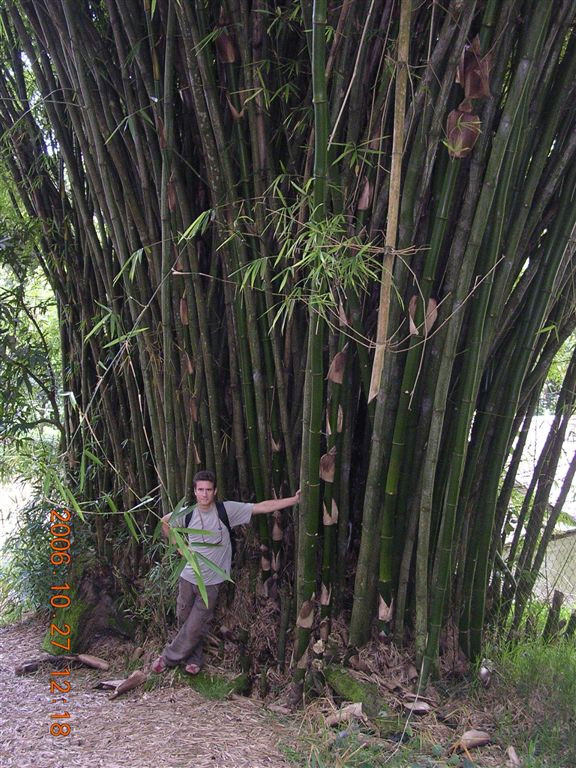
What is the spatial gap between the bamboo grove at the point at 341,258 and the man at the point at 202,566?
11 centimetres

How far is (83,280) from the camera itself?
2785mm

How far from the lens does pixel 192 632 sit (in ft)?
7.73

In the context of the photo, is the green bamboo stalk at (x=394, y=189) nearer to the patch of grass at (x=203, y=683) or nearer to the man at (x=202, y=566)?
the man at (x=202, y=566)

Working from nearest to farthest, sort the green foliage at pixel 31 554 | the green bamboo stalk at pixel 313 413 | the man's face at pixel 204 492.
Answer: the green bamboo stalk at pixel 313 413
the man's face at pixel 204 492
the green foliage at pixel 31 554

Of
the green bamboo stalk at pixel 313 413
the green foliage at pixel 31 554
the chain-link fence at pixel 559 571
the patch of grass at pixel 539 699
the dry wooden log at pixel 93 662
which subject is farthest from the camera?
the green foliage at pixel 31 554

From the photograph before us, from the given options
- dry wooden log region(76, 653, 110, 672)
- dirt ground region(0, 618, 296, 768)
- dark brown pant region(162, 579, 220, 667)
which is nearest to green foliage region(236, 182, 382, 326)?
dark brown pant region(162, 579, 220, 667)

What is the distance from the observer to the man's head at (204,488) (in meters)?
2.27

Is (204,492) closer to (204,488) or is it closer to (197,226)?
(204,488)

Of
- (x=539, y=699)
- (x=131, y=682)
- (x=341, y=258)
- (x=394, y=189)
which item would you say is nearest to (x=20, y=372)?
(x=131, y=682)

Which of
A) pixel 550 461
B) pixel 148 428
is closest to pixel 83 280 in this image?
pixel 148 428

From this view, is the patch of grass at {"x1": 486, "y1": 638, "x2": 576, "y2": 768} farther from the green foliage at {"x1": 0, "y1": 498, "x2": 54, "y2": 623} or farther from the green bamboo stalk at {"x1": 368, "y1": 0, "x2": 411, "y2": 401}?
the green foliage at {"x1": 0, "y1": 498, "x2": 54, "y2": 623}

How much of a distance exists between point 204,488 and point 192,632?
51 centimetres

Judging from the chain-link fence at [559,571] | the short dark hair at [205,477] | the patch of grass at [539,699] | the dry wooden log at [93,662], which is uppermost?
the short dark hair at [205,477]

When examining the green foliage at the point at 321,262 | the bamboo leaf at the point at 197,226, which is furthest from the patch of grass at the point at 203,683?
the bamboo leaf at the point at 197,226
